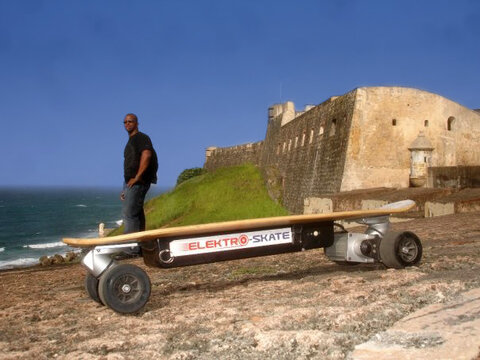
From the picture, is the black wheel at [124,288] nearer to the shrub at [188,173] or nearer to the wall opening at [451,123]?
the wall opening at [451,123]

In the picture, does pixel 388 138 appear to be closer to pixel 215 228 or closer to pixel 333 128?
pixel 333 128

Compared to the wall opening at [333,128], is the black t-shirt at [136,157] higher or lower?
lower

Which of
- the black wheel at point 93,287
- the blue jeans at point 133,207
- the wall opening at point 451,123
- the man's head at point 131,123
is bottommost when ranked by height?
the black wheel at point 93,287

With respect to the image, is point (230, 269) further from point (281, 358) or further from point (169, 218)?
point (169, 218)

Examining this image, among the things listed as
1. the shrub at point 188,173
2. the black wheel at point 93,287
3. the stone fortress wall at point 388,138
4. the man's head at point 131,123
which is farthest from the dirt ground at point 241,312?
the shrub at point 188,173

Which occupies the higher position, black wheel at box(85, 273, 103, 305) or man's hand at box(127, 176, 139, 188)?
man's hand at box(127, 176, 139, 188)

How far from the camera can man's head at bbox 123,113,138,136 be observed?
216 inches

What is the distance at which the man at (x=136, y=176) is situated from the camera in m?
5.18

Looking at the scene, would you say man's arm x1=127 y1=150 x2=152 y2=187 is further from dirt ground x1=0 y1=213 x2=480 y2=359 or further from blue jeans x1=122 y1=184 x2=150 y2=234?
dirt ground x1=0 y1=213 x2=480 y2=359

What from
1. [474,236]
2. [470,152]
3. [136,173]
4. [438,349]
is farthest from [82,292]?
[470,152]

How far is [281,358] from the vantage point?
8.14ft

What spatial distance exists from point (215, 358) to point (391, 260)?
8.25ft

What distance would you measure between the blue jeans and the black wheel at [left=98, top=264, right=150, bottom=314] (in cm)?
141

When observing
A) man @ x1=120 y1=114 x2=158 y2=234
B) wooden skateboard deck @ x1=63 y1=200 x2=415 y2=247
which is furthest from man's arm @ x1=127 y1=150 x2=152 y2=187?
wooden skateboard deck @ x1=63 y1=200 x2=415 y2=247
